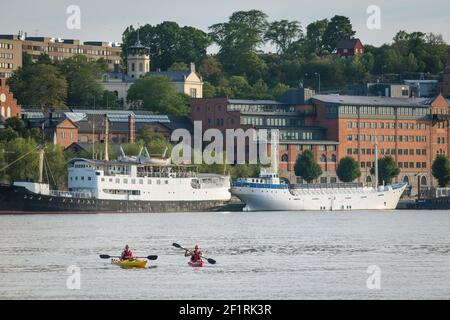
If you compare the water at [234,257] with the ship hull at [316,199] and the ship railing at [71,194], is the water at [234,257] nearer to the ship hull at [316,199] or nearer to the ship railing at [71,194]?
the ship railing at [71,194]

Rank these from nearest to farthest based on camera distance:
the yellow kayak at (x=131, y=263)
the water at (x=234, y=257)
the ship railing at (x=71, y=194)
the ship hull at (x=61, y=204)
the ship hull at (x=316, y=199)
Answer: the water at (x=234, y=257) < the yellow kayak at (x=131, y=263) < the ship hull at (x=61, y=204) < the ship railing at (x=71, y=194) < the ship hull at (x=316, y=199)

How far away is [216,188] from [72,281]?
303 ft

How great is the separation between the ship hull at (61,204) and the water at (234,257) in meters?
6.63

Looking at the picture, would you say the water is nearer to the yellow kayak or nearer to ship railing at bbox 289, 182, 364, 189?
the yellow kayak

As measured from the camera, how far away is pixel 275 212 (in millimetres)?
170125

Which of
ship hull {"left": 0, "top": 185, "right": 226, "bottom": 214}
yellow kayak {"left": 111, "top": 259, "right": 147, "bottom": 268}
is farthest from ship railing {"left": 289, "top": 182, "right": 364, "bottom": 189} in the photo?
yellow kayak {"left": 111, "top": 259, "right": 147, "bottom": 268}

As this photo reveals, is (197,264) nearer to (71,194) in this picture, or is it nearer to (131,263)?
(131,263)

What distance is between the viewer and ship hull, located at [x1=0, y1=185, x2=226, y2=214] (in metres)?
154

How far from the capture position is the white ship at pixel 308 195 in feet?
564

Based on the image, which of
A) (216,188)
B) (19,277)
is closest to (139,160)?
(216,188)

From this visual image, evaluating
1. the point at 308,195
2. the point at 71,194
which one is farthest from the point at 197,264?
the point at 308,195

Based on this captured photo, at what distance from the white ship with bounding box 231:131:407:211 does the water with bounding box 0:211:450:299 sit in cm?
2242

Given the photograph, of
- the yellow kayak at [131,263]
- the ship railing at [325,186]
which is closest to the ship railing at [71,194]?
the ship railing at [325,186]

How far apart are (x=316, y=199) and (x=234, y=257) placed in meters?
81.3
